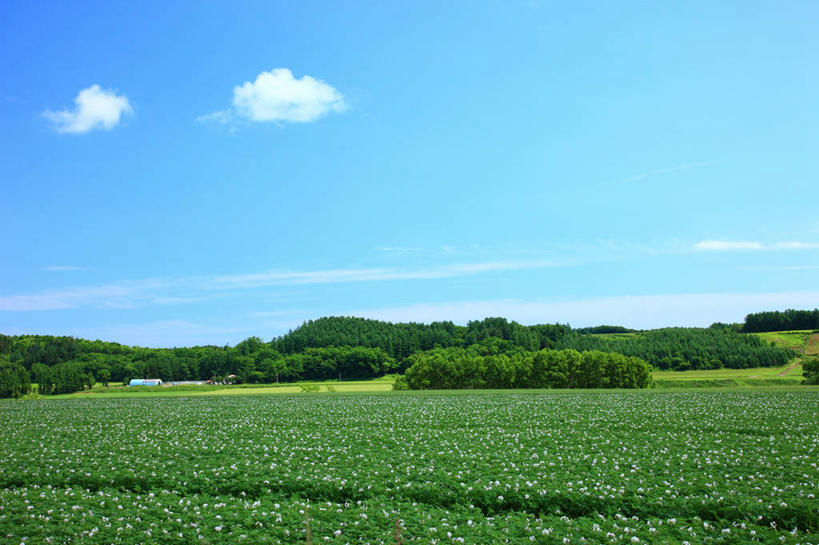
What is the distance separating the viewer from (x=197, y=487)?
14047mm

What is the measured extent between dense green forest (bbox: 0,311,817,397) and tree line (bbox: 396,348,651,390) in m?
23.6

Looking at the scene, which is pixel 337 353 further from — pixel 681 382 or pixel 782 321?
pixel 782 321

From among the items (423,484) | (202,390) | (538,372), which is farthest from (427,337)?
(423,484)

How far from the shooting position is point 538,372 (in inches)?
3238

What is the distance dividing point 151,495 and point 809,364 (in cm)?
8868

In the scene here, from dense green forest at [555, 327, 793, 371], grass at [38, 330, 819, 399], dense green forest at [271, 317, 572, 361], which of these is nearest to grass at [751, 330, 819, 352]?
grass at [38, 330, 819, 399]

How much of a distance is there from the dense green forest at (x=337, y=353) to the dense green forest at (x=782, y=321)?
91.2 feet

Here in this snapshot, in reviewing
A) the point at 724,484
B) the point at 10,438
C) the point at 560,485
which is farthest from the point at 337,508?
the point at 10,438

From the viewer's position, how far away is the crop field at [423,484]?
34.4 ft

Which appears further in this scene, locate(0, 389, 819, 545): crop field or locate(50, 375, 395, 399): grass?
locate(50, 375, 395, 399): grass

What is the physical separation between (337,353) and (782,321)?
152 metres

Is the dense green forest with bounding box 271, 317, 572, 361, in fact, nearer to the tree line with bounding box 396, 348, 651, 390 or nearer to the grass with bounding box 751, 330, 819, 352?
the tree line with bounding box 396, 348, 651, 390

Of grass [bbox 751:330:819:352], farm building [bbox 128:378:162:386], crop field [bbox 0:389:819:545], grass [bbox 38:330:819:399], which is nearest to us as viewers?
crop field [bbox 0:389:819:545]

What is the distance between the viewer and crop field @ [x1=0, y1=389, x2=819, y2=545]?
1050cm
